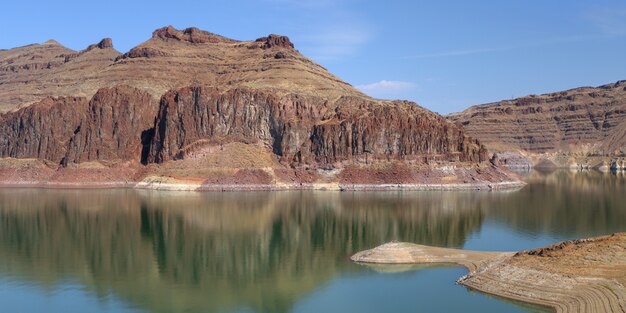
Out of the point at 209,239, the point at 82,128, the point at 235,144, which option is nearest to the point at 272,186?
the point at 235,144

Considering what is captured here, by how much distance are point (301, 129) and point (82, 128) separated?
5461cm

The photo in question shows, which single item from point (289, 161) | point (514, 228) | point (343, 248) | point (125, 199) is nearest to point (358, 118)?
point (289, 161)

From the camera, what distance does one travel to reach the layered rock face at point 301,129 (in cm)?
13625

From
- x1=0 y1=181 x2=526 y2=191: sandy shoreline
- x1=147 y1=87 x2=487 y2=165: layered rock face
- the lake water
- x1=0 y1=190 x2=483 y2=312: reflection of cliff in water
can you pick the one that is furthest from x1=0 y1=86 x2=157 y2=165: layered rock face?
x1=0 y1=190 x2=483 y2=312: reflection of cliff in water

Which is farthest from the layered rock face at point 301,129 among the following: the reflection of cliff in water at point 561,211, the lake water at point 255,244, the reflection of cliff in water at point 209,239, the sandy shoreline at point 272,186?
the reflection of cliff in water at point 209,239

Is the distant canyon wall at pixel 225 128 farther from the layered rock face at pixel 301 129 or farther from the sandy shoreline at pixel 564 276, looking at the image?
the sandy shoreline at pixel 564 276

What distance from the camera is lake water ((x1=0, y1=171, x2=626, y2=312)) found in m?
39.8

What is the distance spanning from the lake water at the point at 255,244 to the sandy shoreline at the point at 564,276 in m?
1.41

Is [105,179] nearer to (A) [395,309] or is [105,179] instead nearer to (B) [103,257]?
(B) [103,257]

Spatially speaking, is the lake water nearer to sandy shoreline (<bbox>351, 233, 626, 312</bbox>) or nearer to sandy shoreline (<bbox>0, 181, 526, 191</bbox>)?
sandy shoreline (<bbox>351, 233, 626, 312</bbox>)

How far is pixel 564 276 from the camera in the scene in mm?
37375

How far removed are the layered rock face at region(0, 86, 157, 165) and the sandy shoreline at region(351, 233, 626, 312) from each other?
4599 inches

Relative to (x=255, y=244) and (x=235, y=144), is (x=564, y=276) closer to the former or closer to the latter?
(x=255, y=244)

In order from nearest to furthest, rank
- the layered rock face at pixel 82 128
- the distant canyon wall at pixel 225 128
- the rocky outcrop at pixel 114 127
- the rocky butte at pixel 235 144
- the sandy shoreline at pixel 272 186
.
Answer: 1. the sandy shoreline at pixel 272 186
2. the rocky butte at pixel 235 144
3. the distant canyon wall at pixel 225 128
4. the rocky outcrop at pixel 114 127
5. the layered rock face at pixel 82 128
